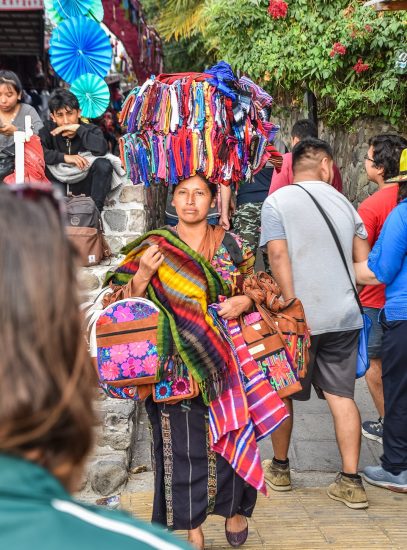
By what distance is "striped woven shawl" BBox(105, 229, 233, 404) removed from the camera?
10.2 feet

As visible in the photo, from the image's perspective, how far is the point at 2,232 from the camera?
89 centimetres

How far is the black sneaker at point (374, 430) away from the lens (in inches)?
193

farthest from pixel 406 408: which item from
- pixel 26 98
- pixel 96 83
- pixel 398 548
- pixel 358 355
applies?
pixel 26 98

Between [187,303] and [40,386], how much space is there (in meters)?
2.33

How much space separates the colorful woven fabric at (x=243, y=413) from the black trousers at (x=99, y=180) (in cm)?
187

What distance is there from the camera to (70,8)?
5.76 metres

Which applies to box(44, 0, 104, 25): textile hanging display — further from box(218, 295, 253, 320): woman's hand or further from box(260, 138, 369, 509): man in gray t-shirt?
box(218, 295, 253, 320): woman's hand

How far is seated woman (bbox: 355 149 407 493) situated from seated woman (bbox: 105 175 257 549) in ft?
2.92

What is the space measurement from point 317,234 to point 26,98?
703 cm

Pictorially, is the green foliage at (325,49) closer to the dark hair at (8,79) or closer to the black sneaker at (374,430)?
the dark hair at (8,79)

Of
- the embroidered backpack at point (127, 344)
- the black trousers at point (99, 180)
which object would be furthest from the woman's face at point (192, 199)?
the black trousers at point (99, 180)

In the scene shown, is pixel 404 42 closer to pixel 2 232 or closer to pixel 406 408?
pixel 406 408

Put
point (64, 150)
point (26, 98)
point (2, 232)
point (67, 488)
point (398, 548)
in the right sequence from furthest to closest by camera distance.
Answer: point (26, 98) → point (64, 150) → point (398, 548) → point (67, 488) → point (2, 232)

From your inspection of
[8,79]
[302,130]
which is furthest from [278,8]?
[8,79]
